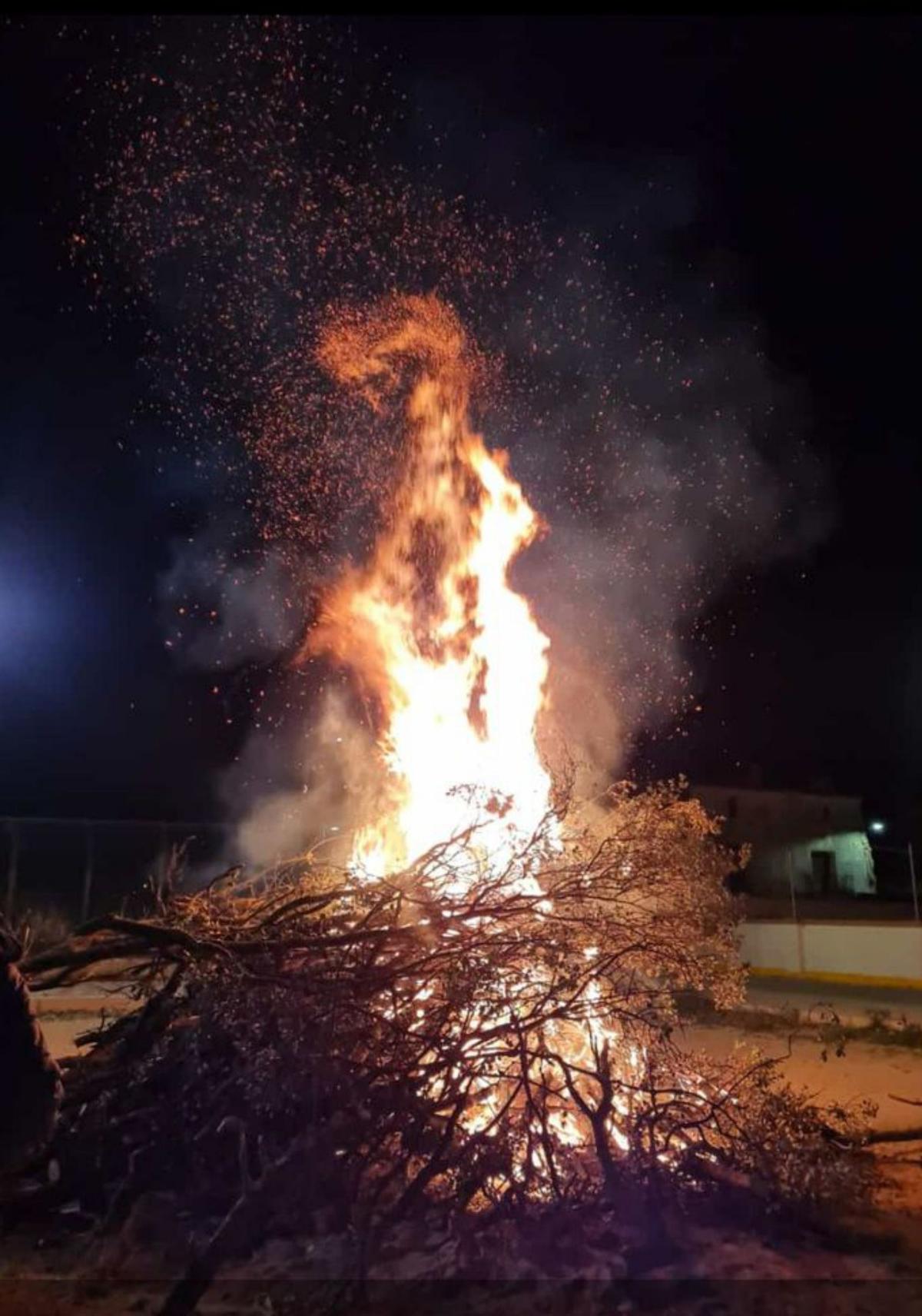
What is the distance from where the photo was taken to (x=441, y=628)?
940cm

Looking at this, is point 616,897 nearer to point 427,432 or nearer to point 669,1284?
point 669,1284

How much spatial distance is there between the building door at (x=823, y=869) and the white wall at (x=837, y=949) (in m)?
14.3

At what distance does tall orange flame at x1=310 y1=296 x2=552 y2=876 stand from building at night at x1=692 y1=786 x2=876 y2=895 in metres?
19.9

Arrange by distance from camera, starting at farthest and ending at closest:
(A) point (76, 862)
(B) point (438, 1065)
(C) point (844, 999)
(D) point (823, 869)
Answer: (D) point (823, 869)
(A) point (76, 862)
(C) point (844, 999)
(B) point (438, 1065)

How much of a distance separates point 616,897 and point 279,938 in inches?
82.9

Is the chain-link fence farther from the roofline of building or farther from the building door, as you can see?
the building door

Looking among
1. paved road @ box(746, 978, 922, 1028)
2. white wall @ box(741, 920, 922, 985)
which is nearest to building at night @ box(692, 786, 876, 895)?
white wall @ box(741, 920, 922, 985)

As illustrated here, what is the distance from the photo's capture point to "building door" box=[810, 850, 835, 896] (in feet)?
98.6

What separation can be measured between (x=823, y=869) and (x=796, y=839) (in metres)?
1.21

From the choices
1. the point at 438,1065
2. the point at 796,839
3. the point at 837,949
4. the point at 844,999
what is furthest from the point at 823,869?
the point at 438,1065

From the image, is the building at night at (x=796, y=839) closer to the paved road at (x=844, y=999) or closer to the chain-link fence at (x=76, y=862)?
the paved road at (x=844, y=999)

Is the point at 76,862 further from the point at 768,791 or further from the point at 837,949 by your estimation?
the point at 768,791

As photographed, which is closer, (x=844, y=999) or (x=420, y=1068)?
(x=420, y=1068)

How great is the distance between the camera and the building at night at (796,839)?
2900 centimetres
